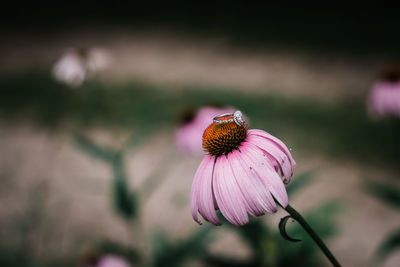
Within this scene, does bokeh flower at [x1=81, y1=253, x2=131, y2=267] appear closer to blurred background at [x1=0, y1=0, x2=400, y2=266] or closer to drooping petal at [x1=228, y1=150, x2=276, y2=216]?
blurred background at [x1=0, y1=0, x2=400, y2=266]

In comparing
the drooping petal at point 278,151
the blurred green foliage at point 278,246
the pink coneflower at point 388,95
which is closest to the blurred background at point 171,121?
the blurred green foliage at point 278,246

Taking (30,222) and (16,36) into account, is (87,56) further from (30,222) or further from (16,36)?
(16,36)

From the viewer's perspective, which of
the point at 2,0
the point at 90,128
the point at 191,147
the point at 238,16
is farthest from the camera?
the point at 2,0

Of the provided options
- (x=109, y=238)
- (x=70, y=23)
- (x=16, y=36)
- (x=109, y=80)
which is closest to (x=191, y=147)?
(x=109, y=238)

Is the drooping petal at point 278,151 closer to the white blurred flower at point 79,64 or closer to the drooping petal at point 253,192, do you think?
the drooping petal at point 253,192

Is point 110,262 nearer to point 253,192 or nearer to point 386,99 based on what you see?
point 253,192
